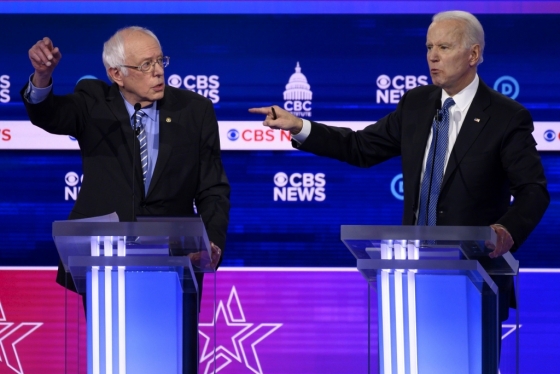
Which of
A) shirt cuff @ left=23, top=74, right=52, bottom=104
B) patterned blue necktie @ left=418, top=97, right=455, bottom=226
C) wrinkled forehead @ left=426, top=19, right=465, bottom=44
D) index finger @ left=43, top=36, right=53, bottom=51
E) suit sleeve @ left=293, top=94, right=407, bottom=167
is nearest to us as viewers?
index finger @ left=43, top=36, right=53, bottom=51

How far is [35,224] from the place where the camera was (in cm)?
477

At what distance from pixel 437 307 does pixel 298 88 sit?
236cm

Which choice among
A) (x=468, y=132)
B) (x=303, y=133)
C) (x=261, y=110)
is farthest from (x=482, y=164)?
(x=261, y=110)

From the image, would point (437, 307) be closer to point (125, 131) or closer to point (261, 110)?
point (261, 110)

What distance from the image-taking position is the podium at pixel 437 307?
2.56 meters

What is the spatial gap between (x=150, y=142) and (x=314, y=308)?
1.65 metres

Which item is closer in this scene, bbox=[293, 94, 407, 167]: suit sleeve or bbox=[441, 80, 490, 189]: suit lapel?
bbox=[441, 80, 490, 189]: suit lapel

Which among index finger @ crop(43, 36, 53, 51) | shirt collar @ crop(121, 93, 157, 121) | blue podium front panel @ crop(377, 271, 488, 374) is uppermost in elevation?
index finger @ crop(43, 36, 53, 51)

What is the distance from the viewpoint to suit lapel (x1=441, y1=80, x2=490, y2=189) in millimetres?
3381

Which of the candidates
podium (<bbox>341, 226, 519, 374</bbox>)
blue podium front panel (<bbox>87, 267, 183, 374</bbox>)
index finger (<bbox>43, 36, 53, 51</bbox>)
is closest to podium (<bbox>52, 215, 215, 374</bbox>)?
blue podium front panel (<bbox>87, 267, 183, 374</bbox>)

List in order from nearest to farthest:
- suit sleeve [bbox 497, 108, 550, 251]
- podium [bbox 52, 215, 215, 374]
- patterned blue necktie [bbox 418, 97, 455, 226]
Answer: podium [bbox 52, 215, 215, 374]
suit sleeve [bbox 497, 108, 550, 251]
patterned blue necktie [bbox 418, 97, 455, 226]

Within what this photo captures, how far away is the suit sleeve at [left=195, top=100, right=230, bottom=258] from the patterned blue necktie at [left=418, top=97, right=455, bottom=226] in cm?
72

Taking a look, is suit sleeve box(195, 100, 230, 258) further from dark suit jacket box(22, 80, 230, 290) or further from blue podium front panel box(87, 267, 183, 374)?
blue podium front panel box(87, 267, 183, 374)

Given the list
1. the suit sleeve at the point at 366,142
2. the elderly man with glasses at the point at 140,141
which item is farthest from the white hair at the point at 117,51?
the suit sleeve at the point at 366,142
